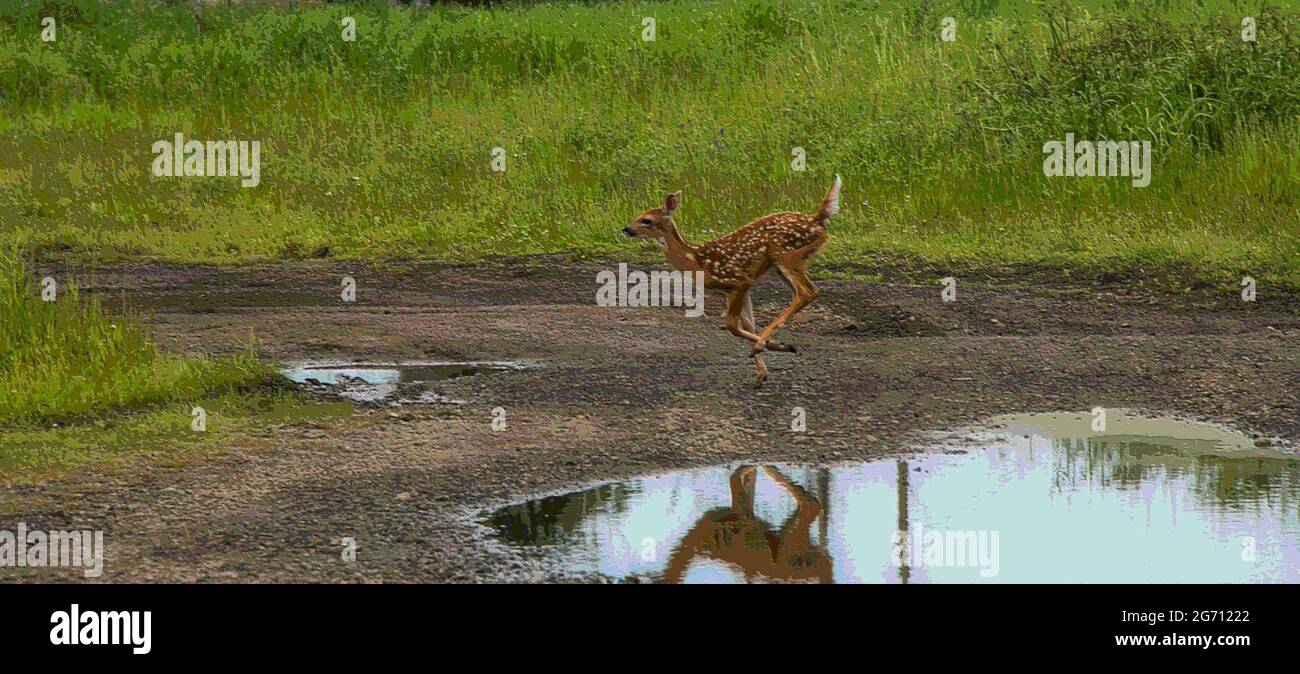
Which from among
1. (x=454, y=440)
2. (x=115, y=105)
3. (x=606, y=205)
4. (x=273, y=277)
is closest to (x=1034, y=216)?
(x=606, y=205)

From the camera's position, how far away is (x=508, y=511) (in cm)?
671

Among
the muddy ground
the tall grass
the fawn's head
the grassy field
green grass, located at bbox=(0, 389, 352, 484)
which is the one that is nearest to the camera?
the muddy ground

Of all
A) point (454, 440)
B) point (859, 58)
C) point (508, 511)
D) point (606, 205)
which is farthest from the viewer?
point (859, 58)

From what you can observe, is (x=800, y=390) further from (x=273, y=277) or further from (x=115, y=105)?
(x=115, y=105)

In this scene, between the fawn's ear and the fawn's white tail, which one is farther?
the fawn's ear

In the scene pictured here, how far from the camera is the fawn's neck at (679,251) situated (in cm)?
881

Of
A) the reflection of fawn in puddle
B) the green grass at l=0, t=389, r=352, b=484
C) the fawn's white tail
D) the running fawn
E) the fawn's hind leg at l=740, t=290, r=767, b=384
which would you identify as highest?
the fawn's white tail

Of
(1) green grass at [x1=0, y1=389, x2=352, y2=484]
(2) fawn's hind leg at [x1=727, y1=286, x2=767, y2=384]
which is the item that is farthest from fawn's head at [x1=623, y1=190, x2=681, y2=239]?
(1) green grass at [x1=0, y1=389, x2=352, y2=484]

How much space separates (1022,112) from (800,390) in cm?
744

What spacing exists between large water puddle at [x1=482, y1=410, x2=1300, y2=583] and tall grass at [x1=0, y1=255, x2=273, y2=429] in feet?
9.41

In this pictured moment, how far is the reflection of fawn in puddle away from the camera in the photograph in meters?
5.96

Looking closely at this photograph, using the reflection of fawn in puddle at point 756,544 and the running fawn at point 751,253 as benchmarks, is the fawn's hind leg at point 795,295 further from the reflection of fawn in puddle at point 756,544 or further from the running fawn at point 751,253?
the reflection of fawn in puddle at point 756,544

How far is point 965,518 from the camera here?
6543mm

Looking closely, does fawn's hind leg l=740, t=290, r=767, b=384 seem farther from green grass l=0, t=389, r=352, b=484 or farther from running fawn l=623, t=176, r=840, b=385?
green grass l=0, t=389, r=352, b=484
